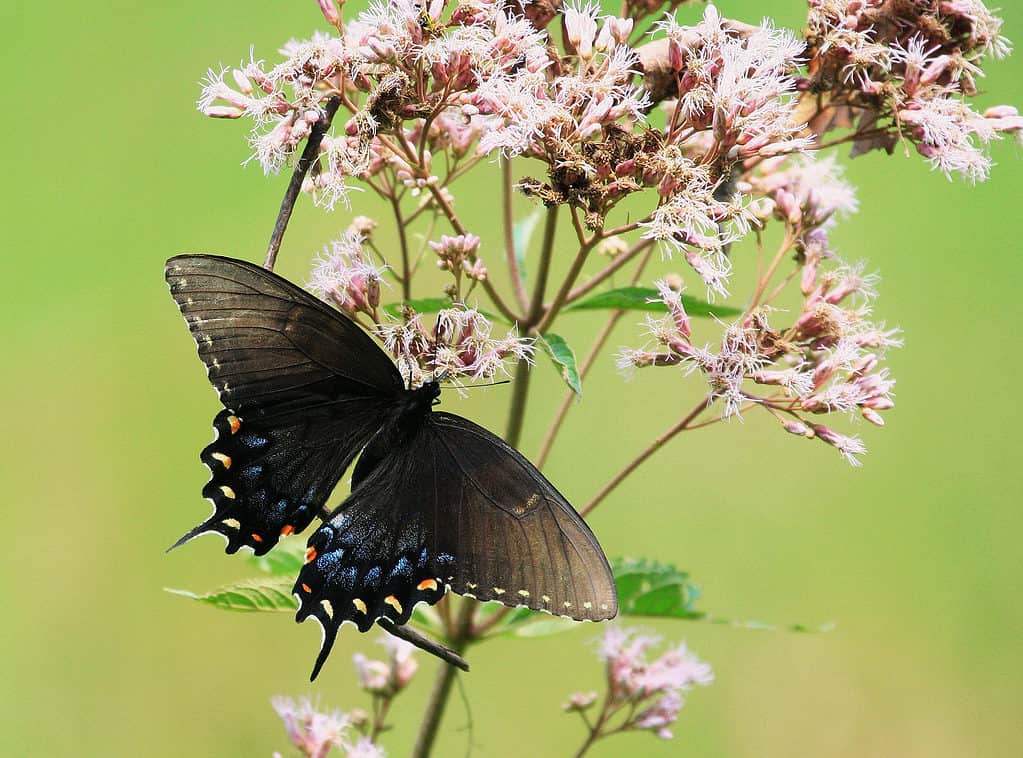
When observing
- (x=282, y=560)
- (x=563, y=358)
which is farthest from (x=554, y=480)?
(x=563, y=358)

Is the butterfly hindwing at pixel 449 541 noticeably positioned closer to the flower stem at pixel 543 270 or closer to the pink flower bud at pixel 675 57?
the flower stem at pixel 543 270

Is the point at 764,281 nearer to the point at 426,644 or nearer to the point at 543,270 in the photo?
the point at 543,270

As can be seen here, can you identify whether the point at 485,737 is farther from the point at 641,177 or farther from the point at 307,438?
the point at 641,177

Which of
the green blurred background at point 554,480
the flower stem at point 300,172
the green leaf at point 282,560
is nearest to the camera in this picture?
the flower stem at point 300,172

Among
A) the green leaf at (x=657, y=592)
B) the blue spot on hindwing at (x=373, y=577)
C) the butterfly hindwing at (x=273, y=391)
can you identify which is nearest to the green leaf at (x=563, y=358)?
the butterfly hindwing at (x=273, y=391)

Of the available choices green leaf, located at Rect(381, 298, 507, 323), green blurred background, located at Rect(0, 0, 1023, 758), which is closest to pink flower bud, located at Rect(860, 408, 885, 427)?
green leaf, located at Rect(381, 298, 507, 323)

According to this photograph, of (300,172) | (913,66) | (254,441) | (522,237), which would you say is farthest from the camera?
(522,237)
